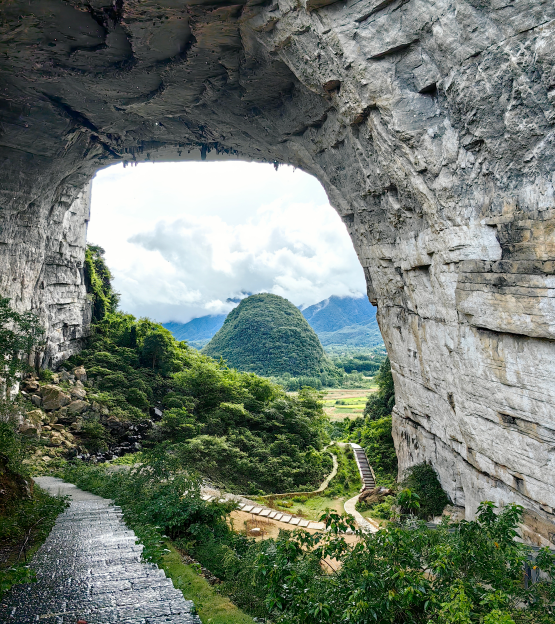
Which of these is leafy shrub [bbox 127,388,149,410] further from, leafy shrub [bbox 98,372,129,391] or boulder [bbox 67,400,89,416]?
boulder [bbox 67,400,89,416]

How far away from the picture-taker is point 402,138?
381 inches

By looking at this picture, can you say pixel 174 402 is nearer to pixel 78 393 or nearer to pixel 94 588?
pixel 78 393

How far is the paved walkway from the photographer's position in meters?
4.54

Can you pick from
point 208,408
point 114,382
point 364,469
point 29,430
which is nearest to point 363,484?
point 364,469

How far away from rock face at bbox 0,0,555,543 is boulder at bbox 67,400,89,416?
16.3ft

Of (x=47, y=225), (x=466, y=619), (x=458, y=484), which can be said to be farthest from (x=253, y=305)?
(x=466, y=619)

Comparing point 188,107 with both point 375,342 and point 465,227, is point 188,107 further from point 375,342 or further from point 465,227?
point 375,342

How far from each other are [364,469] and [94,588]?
1685cm

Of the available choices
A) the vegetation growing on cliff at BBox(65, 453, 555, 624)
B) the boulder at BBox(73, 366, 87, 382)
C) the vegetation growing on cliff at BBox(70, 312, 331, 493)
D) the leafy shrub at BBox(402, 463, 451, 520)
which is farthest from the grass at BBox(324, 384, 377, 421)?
the vegetation growing on cliff at BBox(65, 453, 555, 624)

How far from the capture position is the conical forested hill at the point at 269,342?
2037 inches

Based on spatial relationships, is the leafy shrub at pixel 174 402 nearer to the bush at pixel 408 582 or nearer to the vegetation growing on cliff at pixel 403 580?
the vegetation growing on cliff at pixel 403 580

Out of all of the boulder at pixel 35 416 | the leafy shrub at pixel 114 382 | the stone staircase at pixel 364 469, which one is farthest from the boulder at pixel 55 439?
the stone staircase at pixel 364 469

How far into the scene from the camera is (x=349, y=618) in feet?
14.5

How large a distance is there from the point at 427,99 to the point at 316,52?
3121 millimetres
